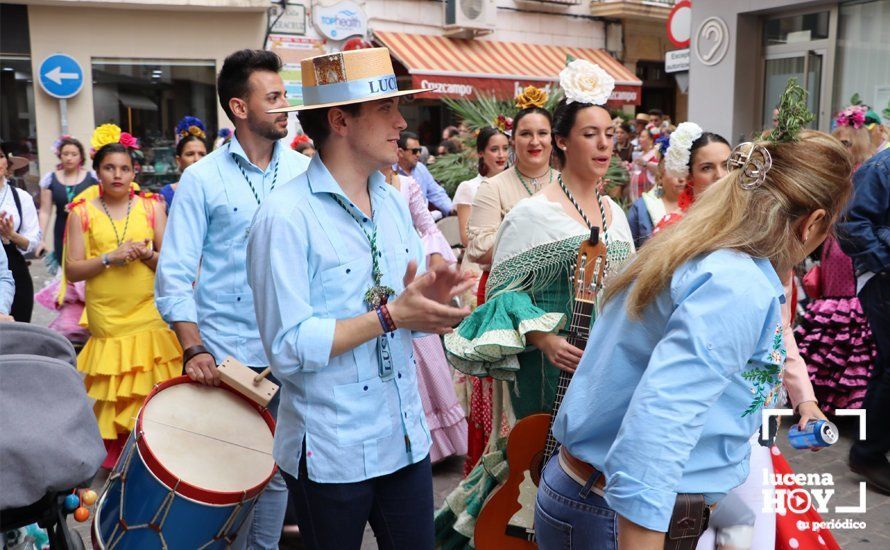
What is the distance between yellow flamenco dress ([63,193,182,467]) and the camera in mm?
5184

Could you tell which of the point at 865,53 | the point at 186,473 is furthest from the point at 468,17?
the point at 186,473

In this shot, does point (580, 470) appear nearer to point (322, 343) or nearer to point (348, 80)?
point (322, 343)

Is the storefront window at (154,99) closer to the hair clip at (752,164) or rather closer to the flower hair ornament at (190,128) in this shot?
the flower hair ornament at (190,128)

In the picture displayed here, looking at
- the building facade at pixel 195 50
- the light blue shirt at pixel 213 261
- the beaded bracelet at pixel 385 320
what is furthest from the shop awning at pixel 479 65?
the beaded bracelet at pixel 385 320

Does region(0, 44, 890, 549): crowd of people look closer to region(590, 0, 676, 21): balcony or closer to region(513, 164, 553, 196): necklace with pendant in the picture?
region(513, 164, 553, 196): necklace with pendant

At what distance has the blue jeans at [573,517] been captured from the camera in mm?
2152

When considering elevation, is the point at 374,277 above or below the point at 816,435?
above

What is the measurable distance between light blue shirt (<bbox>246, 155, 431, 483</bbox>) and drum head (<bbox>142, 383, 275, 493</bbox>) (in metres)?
0.43

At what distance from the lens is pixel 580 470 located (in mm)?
2186

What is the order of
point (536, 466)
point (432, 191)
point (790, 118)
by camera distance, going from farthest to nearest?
point (432, 191) → point (536, 466) → point (790, 118)

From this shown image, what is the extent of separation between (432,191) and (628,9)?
44.1ft

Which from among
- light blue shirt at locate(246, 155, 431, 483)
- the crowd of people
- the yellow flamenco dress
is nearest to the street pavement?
the crowd of people

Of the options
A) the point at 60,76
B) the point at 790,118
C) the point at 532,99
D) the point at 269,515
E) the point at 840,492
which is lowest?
the point at 840,492

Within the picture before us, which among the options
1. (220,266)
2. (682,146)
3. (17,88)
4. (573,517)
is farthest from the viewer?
(17,88)
